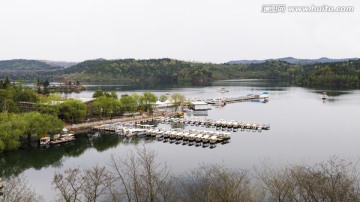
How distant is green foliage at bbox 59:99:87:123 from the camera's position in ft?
106

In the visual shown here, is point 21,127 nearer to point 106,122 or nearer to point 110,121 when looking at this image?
point 106,122

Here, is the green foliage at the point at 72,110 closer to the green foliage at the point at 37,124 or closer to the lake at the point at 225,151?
the lake at the point at 225,151

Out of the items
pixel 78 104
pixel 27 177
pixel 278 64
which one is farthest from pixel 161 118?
pixel 278 64

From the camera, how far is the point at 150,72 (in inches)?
5325

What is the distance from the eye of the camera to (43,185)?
1777cm

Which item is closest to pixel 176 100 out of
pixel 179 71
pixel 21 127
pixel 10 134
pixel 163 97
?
pixel 163 97

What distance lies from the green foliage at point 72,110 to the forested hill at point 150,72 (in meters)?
87.7

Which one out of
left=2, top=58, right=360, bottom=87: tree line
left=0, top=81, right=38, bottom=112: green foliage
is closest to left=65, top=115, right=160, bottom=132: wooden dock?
left=0, top=81, right=38, bottom=112: green foliage

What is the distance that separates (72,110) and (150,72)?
103638 millimetres

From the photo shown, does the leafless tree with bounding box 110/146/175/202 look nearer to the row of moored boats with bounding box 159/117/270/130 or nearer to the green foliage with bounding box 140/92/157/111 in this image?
the row of moored boats with bounding box 159/117/270/130

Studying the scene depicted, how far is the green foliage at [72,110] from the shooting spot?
106 feet

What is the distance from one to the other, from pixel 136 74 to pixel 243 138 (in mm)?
110396

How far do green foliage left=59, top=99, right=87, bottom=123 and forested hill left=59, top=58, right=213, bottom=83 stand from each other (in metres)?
87.7

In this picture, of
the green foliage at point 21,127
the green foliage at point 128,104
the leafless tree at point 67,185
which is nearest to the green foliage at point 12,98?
the green foliage at point 21,127
